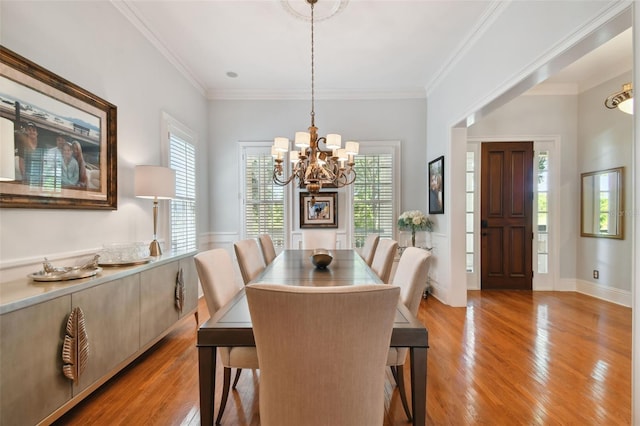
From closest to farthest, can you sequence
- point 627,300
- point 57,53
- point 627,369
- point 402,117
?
point 57,53 < point 627,369 < point 627,300 < point 402,117

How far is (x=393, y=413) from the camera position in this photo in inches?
68.4

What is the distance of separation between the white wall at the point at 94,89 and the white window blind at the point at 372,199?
2.76 m

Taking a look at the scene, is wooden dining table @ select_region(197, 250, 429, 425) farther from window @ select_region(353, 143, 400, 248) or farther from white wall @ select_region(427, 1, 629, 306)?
window @ select_region(353, 143, 400, 248)

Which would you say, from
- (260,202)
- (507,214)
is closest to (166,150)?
(260,202)

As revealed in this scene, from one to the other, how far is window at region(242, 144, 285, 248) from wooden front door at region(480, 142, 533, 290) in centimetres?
318

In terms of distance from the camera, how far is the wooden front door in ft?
14.6

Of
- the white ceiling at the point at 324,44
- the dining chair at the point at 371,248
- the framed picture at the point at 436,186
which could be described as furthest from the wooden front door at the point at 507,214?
the dining chair at the point at 371,248

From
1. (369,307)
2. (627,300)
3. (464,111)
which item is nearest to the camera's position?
(369,307)

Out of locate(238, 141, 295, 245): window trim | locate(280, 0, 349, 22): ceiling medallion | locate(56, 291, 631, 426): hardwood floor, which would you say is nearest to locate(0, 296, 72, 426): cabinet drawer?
locate(56, 291, 631, 426): hardwood floor

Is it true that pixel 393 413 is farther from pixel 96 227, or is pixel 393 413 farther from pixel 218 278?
pixel 96 227

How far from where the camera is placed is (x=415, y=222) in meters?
4.09

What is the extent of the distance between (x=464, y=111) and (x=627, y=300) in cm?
315

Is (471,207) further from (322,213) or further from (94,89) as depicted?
(94,89)

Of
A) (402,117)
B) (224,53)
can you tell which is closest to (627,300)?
(402,117)
